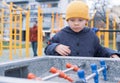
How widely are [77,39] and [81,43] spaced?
1.5 inches

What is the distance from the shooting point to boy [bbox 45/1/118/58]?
1.62 m

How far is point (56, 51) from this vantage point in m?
1.56

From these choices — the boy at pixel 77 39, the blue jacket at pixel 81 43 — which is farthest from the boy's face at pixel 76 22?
the blue jacket at pixel 81 43

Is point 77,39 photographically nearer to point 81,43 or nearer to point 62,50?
point 81,43

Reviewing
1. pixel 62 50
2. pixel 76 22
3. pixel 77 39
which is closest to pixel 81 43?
pixel 77 39

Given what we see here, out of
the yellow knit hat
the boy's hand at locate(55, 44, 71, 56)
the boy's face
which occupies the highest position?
the yellow knit hat

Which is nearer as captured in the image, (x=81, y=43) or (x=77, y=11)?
(x=77, y=11)

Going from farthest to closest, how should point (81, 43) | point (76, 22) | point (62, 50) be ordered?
point (81, 43) → point (76, 22) → point (62, 50)

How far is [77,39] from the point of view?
1.79 m

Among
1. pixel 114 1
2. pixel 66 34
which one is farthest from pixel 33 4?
pixel 66 34

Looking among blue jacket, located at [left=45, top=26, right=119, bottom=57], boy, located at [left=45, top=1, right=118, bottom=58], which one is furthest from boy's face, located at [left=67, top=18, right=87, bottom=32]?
blue jacket, located at [left=45, top=26, right=119, bottom=57]

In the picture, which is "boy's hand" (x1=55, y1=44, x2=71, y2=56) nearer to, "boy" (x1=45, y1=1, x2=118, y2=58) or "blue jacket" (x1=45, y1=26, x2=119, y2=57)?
"boy" (x1=45, y1=1, x2=118, y2=58)

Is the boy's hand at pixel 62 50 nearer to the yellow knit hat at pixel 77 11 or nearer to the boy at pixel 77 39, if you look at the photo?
the boy at pixel 77 39

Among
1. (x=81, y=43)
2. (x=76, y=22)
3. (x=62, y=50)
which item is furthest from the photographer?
(x=81, y=43)
